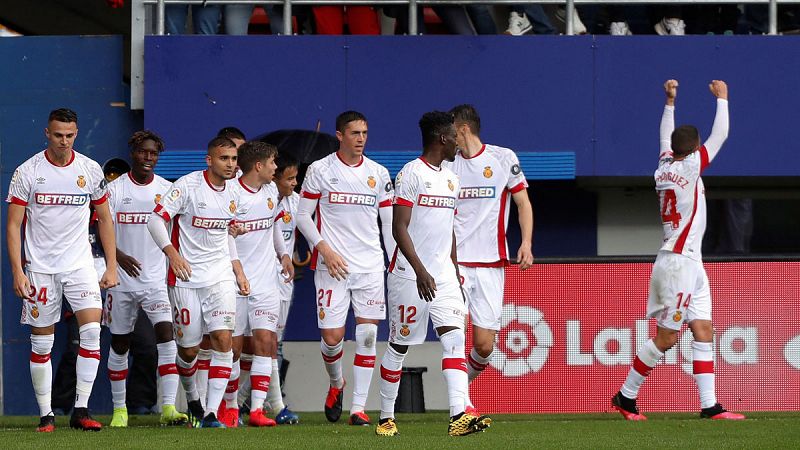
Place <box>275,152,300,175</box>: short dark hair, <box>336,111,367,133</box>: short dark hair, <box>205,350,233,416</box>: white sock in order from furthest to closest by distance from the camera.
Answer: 1. <box>275,152,300,175</box>: short dark hair
2. <box>336,111,367,133</box>: short dark hair
3. <box>205,350,233,416</box>: white sock

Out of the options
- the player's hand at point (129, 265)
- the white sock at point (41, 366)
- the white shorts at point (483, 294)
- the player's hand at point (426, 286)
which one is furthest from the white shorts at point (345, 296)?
the player's hand at point (426, 286)

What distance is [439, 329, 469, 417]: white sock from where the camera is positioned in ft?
33.5

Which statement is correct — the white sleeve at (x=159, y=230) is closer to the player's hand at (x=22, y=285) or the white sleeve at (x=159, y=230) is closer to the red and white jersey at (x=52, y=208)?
the red and white jersey at (x=52, y=208)

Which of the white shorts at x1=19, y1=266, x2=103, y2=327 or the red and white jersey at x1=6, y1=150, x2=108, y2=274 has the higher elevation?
the red and white jersey at x1=6, y1=150, x2=108, y2=274

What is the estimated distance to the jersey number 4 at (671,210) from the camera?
12.4 m

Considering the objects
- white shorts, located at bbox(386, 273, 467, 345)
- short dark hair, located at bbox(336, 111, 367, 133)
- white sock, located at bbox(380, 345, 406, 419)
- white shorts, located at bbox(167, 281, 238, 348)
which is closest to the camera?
white shorts, located at bbox(386, 273, 467, 345)

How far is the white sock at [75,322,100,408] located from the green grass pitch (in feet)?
1.02

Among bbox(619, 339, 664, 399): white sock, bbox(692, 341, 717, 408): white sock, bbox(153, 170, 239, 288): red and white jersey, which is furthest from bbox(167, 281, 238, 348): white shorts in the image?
bbox(692, 341, 717, 408): white sock

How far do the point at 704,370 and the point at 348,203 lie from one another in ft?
10.7

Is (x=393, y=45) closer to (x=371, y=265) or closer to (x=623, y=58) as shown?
(x=623, y=58)

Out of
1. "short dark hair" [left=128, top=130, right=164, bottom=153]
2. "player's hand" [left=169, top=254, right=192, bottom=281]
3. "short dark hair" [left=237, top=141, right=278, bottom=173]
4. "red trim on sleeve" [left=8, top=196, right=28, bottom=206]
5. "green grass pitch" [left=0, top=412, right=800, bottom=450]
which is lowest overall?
"green grass pitch" [left=0, top=412, right=800, bottom=450]

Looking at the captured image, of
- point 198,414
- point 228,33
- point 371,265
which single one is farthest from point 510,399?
point 228,33

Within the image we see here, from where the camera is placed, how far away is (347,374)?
1596cm

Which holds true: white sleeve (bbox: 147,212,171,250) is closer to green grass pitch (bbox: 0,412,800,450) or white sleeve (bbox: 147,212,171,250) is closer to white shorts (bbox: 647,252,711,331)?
green grass pitch (bbox: 0,412,800,450)
